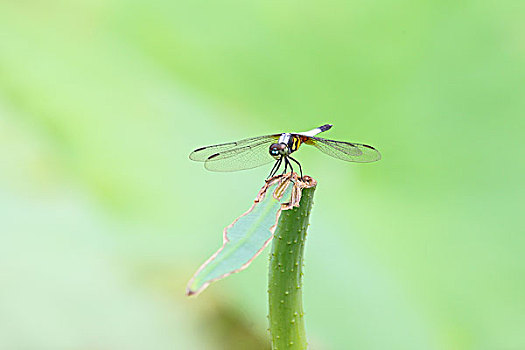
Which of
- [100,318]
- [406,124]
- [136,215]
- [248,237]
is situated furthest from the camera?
[406,124]

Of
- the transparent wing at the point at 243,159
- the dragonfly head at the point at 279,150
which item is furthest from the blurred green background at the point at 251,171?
the dragonfly head at the point at 279,150

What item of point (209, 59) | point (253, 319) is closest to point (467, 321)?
point (253, 319)

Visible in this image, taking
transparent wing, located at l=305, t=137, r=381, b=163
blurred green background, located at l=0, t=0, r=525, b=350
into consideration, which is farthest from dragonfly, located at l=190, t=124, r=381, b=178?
blurred green background, located at l=0, t=0, r=525, b=350

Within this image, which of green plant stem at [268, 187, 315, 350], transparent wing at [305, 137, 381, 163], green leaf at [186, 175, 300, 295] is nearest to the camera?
green leaf at [186, 175, 300, 295]

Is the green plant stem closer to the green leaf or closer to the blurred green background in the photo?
the green leaf

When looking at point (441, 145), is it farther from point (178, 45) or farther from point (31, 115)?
point (31, 115)

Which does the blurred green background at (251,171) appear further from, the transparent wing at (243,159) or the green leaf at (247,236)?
the green leaf at (247,236)
